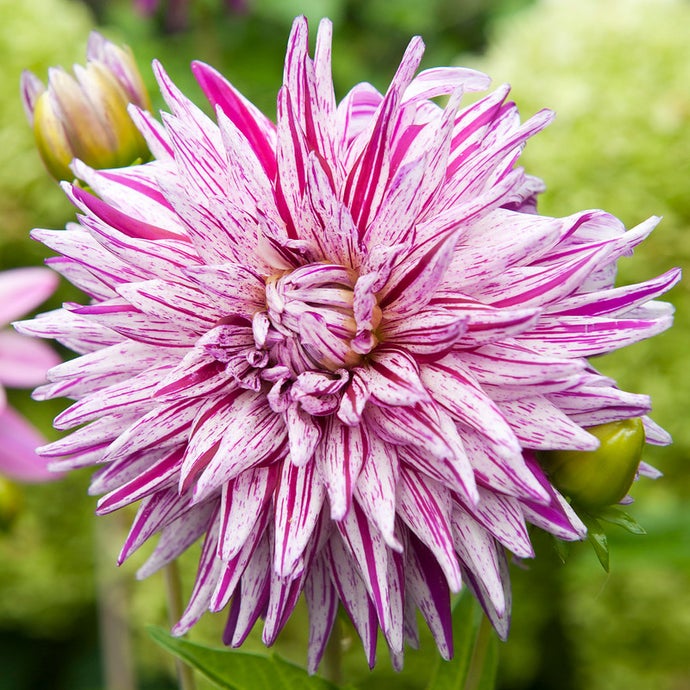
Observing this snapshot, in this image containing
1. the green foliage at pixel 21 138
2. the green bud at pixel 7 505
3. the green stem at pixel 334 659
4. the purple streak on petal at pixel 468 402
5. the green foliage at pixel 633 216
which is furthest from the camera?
the green foliage at pixel 21 138

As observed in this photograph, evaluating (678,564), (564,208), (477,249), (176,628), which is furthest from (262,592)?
(564,208)

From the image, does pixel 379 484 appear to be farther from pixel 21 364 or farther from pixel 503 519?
pixel 21 364

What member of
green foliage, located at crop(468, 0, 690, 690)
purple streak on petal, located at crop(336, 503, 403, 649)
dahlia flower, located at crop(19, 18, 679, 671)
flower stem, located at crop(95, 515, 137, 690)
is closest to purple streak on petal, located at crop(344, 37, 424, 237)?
dahlia flower, located at crop(19, 18, 679, 671)

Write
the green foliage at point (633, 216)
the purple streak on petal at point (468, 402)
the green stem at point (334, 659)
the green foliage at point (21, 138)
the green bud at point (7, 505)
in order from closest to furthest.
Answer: the purple streak on petal at point (468, 402)
the green stem at point (334, 659)
the green bud at point (7, 505)
the green foliage at point (633, 216)
the green foliage at point (21, 138)

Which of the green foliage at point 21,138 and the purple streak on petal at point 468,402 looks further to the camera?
the green foliage at point 21,138

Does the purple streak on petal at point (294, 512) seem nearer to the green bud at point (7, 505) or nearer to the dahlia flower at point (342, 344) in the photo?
the dahlia flower at point (342, 344)

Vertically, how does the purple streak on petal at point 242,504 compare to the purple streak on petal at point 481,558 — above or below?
above

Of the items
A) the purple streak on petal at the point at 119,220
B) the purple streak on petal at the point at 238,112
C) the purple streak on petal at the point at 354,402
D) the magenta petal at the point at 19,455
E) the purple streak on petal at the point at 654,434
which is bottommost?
the purple streak on petal at the point at 654,434

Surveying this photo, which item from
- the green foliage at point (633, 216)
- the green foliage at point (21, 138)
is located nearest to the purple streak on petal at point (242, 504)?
the green foliage at point (633, 216)

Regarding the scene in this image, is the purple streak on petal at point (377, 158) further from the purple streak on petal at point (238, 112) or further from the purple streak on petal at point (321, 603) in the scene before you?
the purple streak on petal at point (321, 603)

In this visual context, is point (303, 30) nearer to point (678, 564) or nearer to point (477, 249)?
point (477, 249)
